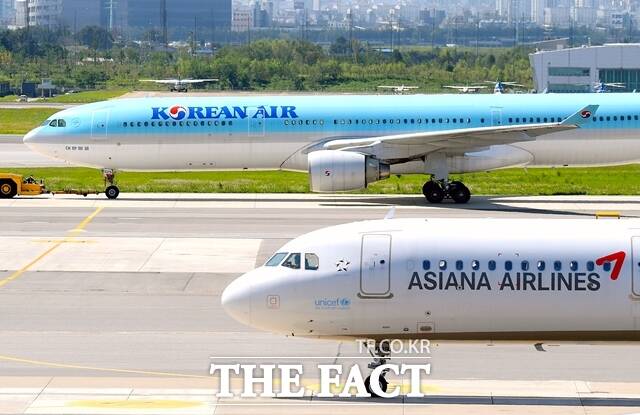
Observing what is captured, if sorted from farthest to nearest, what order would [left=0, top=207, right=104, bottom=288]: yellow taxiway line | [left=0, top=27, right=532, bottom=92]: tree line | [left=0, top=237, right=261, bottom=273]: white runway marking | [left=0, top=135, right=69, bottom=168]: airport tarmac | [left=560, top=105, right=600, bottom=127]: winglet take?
[left=0, top=27, right=532, bottom=92]: tree line, [left=0, top=135, right=69, bottom=168]: airport tarmac, [left=560, top=105, right=600, bottom=127]: winglet, [left=0, top=237, right=261, bottom=273]: white runway marking, [left=0, top=207, right=104, bottom=288]: yellow taxiway line

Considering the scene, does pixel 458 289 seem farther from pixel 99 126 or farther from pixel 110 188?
pixel 110 188

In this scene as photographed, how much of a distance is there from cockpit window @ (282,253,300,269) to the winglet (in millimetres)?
24566

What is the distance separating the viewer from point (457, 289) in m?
21.2

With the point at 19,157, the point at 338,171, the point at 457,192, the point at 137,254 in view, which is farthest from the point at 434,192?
the point at 19,157

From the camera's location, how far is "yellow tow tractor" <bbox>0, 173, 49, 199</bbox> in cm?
4962

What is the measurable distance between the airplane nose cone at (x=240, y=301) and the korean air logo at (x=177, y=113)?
27.6 meters

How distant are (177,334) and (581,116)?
22.0 meters

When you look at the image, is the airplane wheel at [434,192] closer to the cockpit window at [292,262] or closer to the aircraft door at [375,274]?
the cockpit window at [292,262]

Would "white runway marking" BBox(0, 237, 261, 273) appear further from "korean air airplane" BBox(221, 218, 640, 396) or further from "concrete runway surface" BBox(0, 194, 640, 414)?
"korean air airplane" BBox(221, 218, 640, 396)

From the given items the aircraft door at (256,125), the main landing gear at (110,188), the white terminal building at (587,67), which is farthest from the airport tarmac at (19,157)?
the white terminal building at (587,67)

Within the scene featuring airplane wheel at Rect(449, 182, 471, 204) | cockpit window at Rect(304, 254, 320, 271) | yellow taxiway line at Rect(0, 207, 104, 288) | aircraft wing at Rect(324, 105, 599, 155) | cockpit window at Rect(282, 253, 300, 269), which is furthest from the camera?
airplane wheel at Rect(449, 182, 471, 204)

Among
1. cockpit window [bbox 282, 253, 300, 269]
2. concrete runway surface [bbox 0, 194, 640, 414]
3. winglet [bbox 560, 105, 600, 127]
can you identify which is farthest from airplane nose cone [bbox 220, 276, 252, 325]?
winglet [bbox 560, 105, 600, 127]

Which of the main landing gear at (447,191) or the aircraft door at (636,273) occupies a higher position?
the aircraft door at (636,273)

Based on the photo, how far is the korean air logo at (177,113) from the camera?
159ft
